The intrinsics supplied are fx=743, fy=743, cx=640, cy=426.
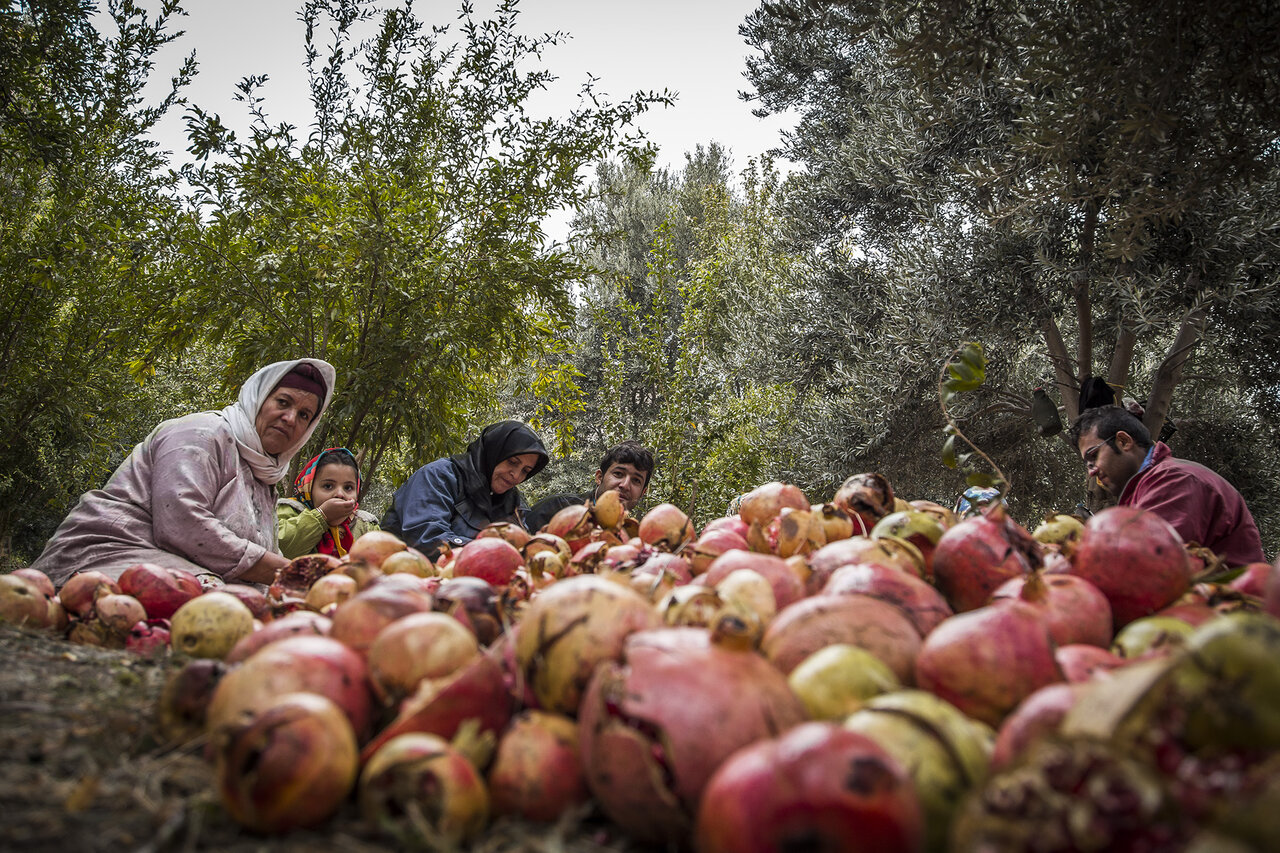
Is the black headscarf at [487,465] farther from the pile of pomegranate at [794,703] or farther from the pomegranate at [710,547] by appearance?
the pile of pomegranate at [794,703]

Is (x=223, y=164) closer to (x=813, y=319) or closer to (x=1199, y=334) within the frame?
(x=813, y=319)

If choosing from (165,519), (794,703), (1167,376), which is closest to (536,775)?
(794,703)

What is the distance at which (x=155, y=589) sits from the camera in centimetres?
232

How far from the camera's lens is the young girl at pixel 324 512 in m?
4.62

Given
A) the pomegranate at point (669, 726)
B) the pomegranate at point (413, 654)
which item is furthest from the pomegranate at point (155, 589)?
the pomegranate at point (669, 726)

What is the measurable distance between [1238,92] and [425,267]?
602 centimetres

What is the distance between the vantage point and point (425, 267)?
7.05m

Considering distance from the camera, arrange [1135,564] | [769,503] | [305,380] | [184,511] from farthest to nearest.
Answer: [305,380] → [184,511] → [769,503] → [1135,564]

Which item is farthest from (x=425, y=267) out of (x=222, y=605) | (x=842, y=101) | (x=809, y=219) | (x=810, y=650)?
(x=842, y=101)

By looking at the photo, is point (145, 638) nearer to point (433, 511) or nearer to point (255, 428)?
point (255, 428)

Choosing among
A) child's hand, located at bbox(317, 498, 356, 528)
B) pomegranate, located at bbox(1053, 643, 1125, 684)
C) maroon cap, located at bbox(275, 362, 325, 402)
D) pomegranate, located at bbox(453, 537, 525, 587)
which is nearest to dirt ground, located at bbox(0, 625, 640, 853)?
pomegranate, located at bbox(1053, 643, 1125, 684)

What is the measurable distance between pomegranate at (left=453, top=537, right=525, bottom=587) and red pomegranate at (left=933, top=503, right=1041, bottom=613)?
129cm

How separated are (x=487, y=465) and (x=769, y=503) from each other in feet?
11.0

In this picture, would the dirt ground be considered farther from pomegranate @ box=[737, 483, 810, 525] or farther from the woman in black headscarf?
the woman in black headscarf
